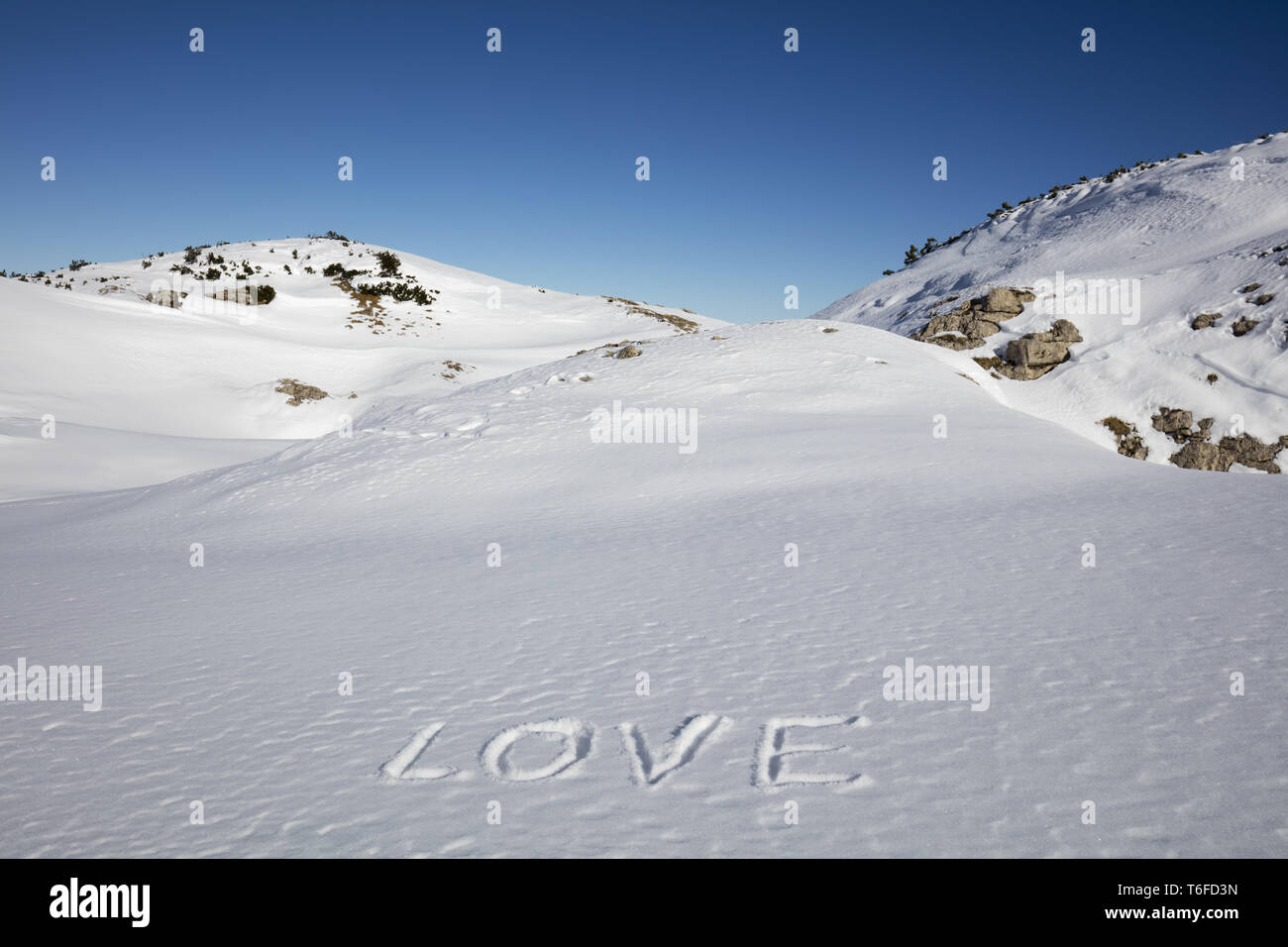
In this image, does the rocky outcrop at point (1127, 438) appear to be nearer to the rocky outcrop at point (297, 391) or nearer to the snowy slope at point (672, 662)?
the snowy slope at point (672, 662)

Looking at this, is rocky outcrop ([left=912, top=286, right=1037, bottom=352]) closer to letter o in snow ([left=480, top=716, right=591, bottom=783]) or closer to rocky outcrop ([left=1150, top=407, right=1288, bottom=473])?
rocky outcrop ([left=1150, top=407, right=1288, bottom=473])

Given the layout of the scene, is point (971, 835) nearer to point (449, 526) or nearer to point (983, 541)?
point (983, 541)

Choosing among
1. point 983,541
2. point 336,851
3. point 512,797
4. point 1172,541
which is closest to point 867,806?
point 512,797

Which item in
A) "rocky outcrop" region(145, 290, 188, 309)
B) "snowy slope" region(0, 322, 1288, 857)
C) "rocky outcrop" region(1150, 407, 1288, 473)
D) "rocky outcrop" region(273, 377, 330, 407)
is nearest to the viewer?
"snowy slope" region(0, 322, 1288, 857)

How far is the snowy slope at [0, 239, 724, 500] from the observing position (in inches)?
756

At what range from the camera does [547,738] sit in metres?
4.36

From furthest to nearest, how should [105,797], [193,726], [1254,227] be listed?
1. [1254,227]
2. [193,726]
3. [105,797]

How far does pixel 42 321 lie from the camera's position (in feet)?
92.9

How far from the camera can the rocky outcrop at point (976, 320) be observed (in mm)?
21764

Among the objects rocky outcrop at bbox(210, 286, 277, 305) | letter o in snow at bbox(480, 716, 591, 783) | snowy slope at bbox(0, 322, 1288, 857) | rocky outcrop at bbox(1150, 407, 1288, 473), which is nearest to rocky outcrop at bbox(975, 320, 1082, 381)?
rocky outcrop at bbox(1150, 407, 1288, 473)

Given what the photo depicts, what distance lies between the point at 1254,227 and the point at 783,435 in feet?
79.1

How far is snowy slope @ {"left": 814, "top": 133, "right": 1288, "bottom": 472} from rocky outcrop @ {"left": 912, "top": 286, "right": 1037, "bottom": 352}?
467 mm

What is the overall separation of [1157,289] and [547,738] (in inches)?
995

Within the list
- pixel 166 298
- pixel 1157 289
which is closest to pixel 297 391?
pixel 166 298
